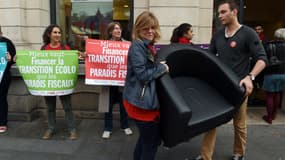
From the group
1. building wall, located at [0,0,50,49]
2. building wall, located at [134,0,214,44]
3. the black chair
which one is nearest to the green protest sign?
building wall, located at [0,0,50,49]

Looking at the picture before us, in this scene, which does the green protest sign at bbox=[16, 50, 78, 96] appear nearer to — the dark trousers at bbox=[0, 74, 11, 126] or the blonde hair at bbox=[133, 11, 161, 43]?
the dark trousers at bbox=[0, 74, 11, 126]

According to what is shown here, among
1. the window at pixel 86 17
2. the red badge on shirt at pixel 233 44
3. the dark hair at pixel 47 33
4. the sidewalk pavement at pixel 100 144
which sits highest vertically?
the window at pixel 86 17

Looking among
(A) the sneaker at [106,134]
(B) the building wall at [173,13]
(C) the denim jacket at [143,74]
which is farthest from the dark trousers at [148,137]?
(B) the building wall at [173,13]

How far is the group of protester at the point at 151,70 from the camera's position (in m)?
2.59

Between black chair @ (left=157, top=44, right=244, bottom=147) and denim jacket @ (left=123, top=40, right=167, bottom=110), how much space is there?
8 centimetres

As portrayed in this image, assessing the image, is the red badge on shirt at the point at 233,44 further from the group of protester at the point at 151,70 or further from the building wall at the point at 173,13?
the building wall at the point at 173,13

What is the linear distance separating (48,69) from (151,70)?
7.29 feet

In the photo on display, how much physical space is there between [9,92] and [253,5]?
8.90m

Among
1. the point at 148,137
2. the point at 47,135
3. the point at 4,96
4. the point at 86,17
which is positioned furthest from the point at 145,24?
the point at 86,17

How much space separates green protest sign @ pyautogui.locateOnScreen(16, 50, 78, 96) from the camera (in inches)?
165

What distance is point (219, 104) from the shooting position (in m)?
3.02

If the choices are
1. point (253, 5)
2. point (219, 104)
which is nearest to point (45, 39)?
point (219, 104)

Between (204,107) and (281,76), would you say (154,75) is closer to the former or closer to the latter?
(204,107)

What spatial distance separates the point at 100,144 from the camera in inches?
164
